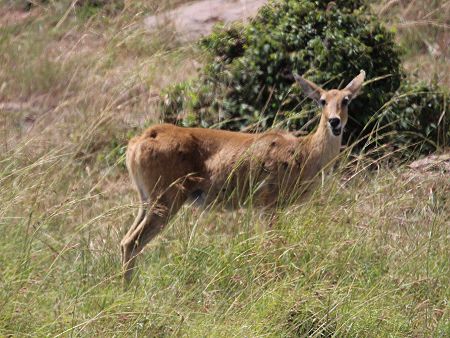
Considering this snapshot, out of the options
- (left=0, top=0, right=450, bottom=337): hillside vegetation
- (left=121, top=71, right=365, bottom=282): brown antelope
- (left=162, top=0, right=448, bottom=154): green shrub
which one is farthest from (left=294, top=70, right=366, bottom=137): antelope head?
(left=162, top=0, right=448, bottom=154): green shrub

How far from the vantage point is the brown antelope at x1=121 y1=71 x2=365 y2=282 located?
8102 millimetres

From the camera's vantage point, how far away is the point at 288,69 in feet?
34.4

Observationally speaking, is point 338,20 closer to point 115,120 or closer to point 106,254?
point 115,120

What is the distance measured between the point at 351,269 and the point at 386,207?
2.62 ft

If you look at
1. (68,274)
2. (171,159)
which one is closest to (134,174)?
→ (171,159)

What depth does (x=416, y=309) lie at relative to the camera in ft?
20.3

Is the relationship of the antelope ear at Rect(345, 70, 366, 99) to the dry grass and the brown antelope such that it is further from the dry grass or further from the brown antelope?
the dry grass

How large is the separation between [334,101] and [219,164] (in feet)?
3.47

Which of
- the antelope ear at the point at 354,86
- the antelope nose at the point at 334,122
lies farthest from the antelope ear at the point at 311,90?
the antelope nose at the point at 334,122

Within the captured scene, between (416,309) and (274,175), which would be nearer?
(416,309)

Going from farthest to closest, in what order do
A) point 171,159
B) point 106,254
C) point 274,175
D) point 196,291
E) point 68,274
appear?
point 274,175 < point 171,159 < point 106,254 < point 68,274 < point 196,291

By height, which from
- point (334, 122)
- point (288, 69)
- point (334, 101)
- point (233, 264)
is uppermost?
point (233, 264)

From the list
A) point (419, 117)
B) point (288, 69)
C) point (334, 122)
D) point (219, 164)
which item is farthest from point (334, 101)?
point (419, 117)

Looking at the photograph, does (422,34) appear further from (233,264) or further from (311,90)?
(233,264)
